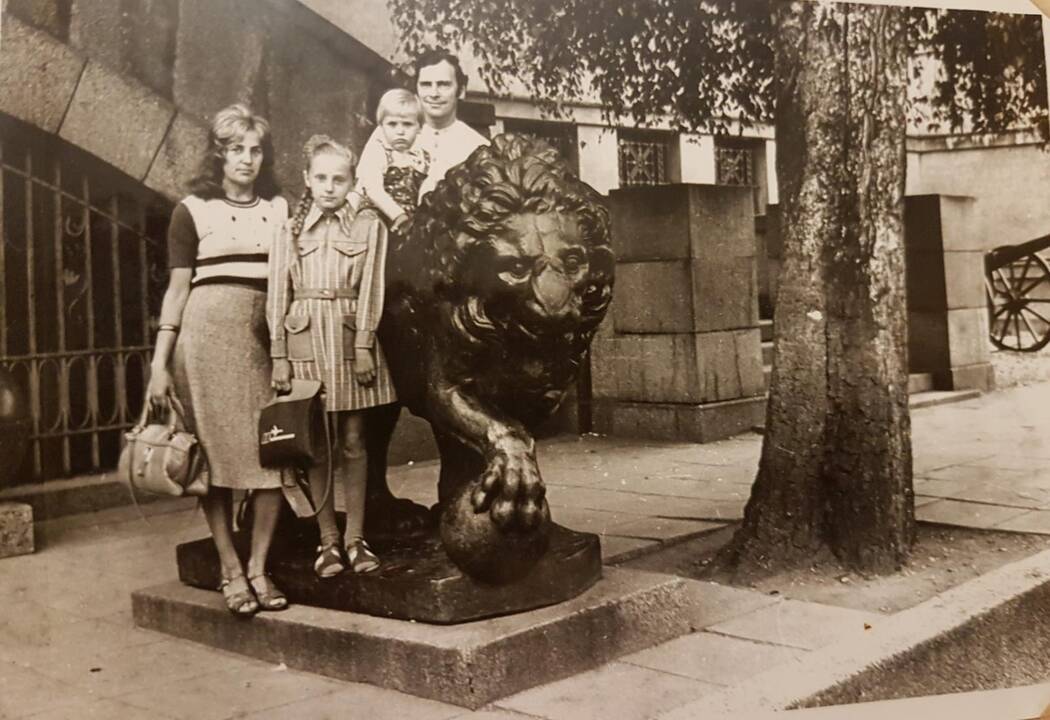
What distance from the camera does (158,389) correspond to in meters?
2.85

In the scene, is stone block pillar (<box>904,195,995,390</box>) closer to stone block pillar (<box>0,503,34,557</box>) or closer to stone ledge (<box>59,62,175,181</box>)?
stone ledge (<box>59,62,175,181</box>)

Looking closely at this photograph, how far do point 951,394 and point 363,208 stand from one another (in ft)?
11.8

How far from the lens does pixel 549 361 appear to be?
2.95 metres

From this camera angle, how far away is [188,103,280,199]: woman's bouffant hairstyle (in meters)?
2.84

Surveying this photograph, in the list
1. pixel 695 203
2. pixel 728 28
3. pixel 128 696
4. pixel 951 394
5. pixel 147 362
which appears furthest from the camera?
pixel 951 394

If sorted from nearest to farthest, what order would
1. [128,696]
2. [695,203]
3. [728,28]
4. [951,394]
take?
[128,696]
[728,28]
[695,203]
[951,394]

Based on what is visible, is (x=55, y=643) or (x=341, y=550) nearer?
(x=55, y=643)

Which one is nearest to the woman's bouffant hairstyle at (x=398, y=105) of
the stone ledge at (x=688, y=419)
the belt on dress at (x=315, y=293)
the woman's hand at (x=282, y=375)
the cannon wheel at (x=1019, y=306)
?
the belt on dress at (x=315, y=293)

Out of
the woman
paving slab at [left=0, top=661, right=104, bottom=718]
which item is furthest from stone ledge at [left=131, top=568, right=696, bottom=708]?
paving slab at [left=0, top=661, right=104, bottom=718]

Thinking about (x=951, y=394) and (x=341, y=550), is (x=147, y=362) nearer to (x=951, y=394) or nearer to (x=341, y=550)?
(x=341, y=550)

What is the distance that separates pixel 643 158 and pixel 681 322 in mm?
769

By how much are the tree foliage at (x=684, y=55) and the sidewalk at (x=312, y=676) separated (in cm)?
118

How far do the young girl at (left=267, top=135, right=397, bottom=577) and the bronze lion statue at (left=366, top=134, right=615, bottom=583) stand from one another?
87 mm

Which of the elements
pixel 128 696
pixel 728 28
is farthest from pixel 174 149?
pixel 728 28
